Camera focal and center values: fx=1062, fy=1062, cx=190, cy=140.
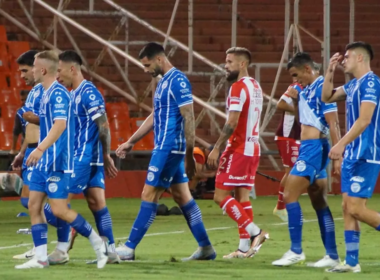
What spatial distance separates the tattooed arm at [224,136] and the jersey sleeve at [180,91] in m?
0.60

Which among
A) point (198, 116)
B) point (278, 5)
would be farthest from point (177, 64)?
point (278, 5)

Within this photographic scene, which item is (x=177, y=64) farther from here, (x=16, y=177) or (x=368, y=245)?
(x=16, y=177)

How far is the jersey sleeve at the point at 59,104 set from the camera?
9305 millimetres

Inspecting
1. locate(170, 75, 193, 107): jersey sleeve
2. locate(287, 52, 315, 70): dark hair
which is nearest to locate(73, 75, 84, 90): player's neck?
locate(170, 75, 193, 107): jersey sleeve

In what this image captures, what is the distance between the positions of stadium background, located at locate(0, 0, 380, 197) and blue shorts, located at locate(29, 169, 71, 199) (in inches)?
411

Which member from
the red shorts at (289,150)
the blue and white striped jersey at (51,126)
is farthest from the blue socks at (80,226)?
the red shorts at (289,150)

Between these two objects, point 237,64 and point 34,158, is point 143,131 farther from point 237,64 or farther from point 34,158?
point 34,158

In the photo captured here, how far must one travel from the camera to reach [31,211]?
9.44 metres

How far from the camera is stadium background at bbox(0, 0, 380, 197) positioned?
21.3 m

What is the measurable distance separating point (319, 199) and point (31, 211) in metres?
2.72

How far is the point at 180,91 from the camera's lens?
33.3ft

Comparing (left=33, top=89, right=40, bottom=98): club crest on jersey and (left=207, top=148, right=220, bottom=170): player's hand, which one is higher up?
(left=33, top=89, right=40, bottom=98): club crest on jersey

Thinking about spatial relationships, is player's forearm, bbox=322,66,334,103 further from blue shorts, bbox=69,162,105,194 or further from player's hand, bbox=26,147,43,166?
player's hand, bbox=26,147,43,166

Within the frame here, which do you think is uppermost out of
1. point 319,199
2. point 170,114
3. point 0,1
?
point 0,1
